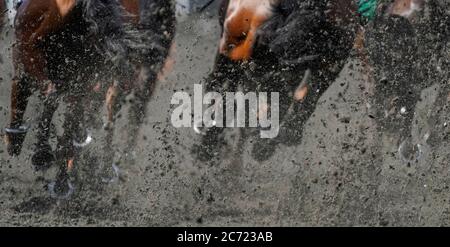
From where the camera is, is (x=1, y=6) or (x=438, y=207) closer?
(x=1, y=6)

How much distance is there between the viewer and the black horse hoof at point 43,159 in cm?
388

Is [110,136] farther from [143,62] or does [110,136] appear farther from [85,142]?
[143,62]

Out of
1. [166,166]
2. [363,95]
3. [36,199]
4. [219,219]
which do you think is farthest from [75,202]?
[363,95]

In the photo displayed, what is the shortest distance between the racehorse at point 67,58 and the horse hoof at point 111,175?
18 centimetres

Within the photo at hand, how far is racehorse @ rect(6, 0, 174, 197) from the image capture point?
151 inches

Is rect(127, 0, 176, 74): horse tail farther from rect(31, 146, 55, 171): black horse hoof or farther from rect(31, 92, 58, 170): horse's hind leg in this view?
rect(31, 146, 55, 171): black horse hoof

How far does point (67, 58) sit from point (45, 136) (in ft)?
1.44

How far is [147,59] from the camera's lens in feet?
12.8

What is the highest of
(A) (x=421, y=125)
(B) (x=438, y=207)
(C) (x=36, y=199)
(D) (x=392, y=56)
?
(D) (x=392, y=56)

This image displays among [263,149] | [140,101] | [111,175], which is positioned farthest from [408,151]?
[111,175]

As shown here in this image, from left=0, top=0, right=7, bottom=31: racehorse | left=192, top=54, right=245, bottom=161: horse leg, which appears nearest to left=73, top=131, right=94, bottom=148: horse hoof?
left=192, top=54, right=245, bottom=161: horse leg

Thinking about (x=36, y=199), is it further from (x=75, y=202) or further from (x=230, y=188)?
(x=230, y=188)

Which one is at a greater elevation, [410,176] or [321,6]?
[321,6]

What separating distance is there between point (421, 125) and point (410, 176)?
30cm
